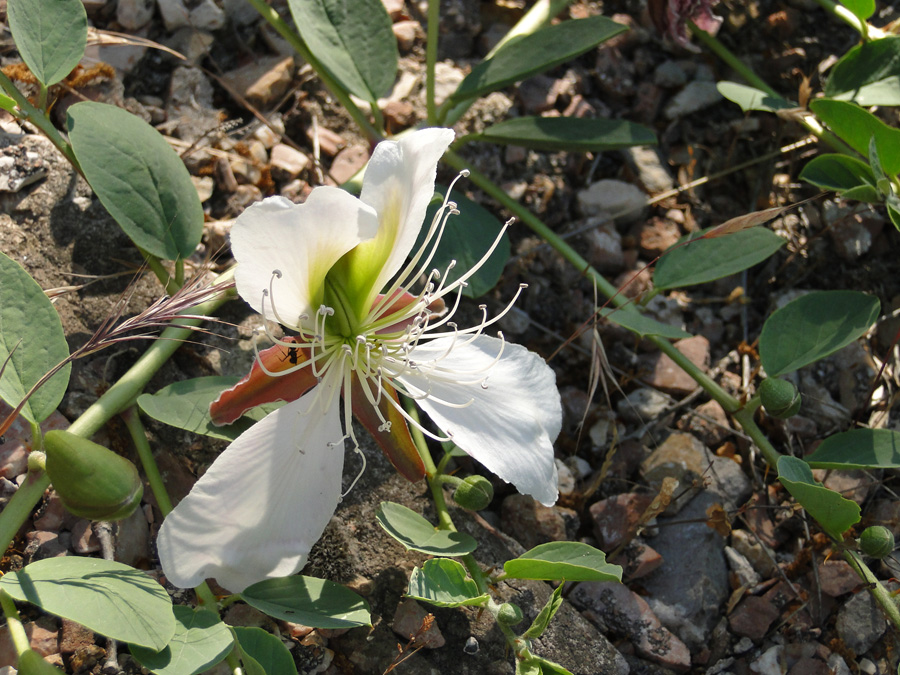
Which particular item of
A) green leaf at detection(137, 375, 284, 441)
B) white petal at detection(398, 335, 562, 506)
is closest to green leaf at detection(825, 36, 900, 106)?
white petal at detection(398, 335, 562, 506)

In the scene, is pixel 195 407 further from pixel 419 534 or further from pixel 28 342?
pixel 419 534

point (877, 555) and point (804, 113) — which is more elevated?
point (804, 113)

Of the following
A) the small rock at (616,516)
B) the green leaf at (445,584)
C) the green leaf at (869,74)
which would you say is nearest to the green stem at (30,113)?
the green leaf at (445,584)

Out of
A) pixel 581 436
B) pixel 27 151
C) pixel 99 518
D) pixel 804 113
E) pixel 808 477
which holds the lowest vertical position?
pixel 581 436

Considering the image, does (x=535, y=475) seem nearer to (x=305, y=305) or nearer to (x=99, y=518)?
(x=305, y=305)

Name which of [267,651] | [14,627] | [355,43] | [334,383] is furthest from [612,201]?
[14,627]

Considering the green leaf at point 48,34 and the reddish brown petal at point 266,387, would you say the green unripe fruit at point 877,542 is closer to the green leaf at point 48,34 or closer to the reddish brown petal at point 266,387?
the reddish brown petal at point 266,387

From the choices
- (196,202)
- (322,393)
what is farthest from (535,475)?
(196,202)
